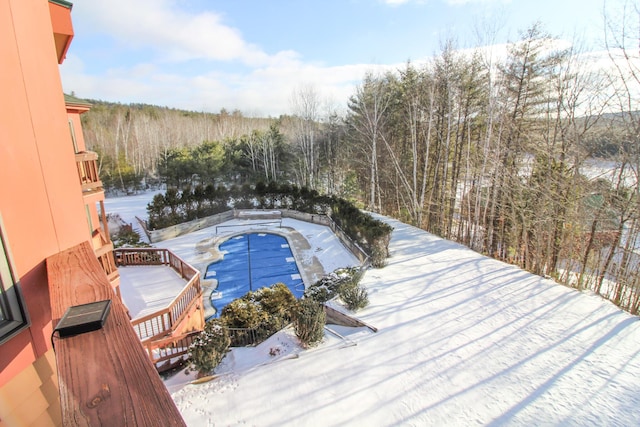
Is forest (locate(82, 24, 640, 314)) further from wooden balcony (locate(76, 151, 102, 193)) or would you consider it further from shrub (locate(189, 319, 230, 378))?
wooden balcony (locate(76, 151, 102, 193))

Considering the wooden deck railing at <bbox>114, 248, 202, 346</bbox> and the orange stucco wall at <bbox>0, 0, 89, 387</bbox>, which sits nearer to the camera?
the orange stucco wall at <bbox>0, 0, 89, 387</bbox>

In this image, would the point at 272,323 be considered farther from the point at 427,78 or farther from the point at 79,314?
the point at 427,78

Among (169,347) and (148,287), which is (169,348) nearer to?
(169,347)

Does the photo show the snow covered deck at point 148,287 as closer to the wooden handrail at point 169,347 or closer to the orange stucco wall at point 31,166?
the wooden handrail at point 169,347

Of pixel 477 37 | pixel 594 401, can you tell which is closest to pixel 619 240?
pixel 594 401

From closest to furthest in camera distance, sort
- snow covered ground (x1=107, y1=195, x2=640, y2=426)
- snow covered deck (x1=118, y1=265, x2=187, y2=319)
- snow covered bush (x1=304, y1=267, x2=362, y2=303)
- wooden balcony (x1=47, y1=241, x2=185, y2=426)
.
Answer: wooden balcony (x1=47, y1=241, x2=185, y2=426), snow covered ground (x1=107, y1=195, x2=640, y2=426), snow covered deck (x1=118, y1=265, x2=187, y2=319), snow covered bush (x1=304, y1=267, x2=362, y2=303)

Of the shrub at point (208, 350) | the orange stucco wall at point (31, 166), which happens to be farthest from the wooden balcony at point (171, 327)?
the orange stucco wall at point (31, 166)

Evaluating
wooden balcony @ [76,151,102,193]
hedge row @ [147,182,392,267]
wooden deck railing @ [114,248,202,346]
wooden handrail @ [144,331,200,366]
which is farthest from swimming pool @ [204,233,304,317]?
wooden balcony @ [76,151,102,193]

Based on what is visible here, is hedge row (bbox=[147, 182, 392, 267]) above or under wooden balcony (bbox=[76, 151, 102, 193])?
under
